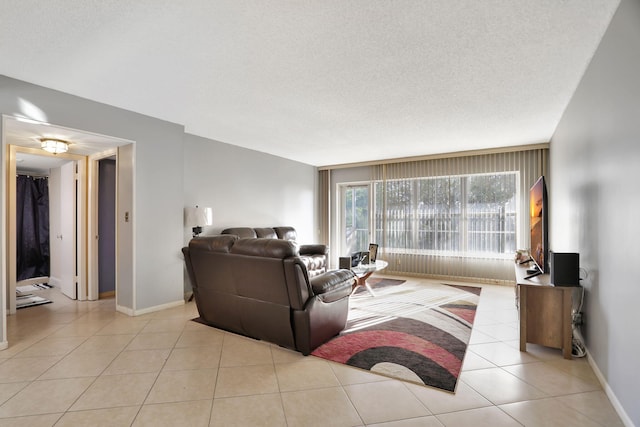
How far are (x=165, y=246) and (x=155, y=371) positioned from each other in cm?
201

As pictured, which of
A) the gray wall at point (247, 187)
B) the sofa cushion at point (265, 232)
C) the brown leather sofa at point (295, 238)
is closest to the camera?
the gray wall at point (247, 187)

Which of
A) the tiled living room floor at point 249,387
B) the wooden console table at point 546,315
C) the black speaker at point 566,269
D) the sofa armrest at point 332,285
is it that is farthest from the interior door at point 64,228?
the black speaker at point 566,269

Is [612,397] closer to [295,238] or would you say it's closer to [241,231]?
[241,231]

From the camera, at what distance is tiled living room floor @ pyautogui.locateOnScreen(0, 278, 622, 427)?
1.86m

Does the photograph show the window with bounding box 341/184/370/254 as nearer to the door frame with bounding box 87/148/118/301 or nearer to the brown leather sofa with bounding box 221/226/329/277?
the brown leather sofa with bounding box 221/226/329/277

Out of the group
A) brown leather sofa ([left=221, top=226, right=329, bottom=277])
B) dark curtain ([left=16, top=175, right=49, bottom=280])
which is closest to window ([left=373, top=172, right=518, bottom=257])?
brown leather sofa ([left=221, top=226, right=329, bottom=277])

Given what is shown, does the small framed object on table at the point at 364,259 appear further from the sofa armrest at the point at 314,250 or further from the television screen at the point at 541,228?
the television screen at the point at 541,228

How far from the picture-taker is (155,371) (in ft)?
7.98

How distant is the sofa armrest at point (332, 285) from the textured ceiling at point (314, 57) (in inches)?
72.9

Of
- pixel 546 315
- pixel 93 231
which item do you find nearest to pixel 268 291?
pixel 546 315

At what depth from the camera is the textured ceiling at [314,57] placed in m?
1.92

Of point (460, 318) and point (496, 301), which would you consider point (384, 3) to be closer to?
point (460, 318)

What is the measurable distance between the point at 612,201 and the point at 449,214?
13.4ft

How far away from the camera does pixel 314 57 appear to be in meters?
2.46
